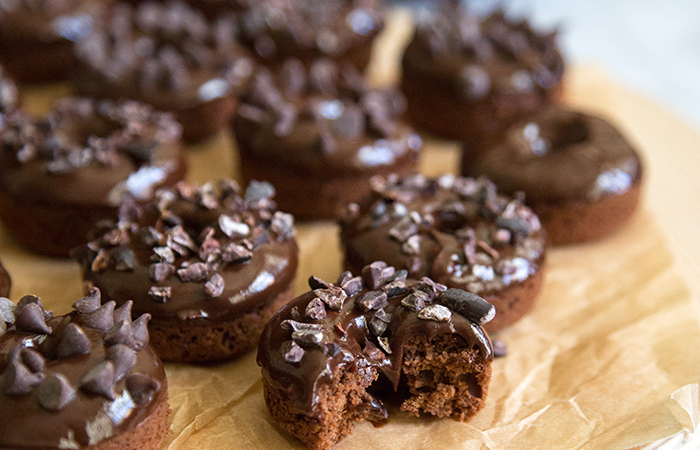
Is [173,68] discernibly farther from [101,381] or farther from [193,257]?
[101,381]

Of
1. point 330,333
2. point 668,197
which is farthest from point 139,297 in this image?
point 668,197

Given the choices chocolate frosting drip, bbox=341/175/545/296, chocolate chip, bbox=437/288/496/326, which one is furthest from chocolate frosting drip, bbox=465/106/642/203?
chocolate chip, bbox=437/288/496/326

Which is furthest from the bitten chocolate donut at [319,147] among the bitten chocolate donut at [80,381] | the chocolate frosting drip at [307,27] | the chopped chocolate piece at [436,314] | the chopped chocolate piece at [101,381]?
the chopped chocolate piece at [101,381]

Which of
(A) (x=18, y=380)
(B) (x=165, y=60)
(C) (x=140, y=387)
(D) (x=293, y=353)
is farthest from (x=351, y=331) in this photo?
(B) (x=165, y=60)

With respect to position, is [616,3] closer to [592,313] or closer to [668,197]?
[668,197]

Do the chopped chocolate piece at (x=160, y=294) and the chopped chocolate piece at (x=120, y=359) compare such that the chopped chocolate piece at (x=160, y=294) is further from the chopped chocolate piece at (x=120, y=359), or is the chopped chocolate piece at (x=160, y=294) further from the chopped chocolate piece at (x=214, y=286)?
the chopped chocolate piece at (x=120, y=359)

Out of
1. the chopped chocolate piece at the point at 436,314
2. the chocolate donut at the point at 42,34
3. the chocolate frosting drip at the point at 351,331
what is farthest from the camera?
the chocolate donut at the point at 42,34
